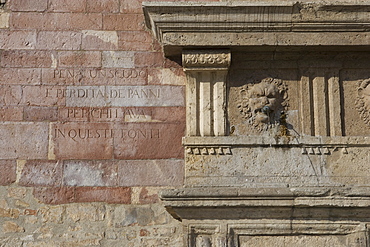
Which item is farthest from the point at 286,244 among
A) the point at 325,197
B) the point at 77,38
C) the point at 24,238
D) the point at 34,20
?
the point at 34,20

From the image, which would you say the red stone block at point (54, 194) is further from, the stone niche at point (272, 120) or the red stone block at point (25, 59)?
the red stone block at point (25, 59)

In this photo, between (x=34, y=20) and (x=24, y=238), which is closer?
(x=24, y=238)

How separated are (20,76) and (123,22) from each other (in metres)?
0.87

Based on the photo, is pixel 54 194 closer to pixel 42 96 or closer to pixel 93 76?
pixel 42 96

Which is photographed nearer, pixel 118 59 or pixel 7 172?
pixel 7 172

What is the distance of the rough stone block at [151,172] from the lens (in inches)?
180

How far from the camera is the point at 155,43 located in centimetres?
485

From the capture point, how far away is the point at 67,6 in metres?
4.88

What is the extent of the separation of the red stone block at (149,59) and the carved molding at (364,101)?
4.89 feet

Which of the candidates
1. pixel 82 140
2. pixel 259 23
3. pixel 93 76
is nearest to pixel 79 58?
pixel 93 76

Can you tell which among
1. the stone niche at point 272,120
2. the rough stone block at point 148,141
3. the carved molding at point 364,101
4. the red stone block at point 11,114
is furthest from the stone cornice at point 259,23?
the red stone block at point 11,114

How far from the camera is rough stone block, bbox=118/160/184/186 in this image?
15.0ft

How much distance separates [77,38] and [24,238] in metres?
1.53

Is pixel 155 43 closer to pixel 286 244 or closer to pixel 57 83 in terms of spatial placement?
pixel 57 83
